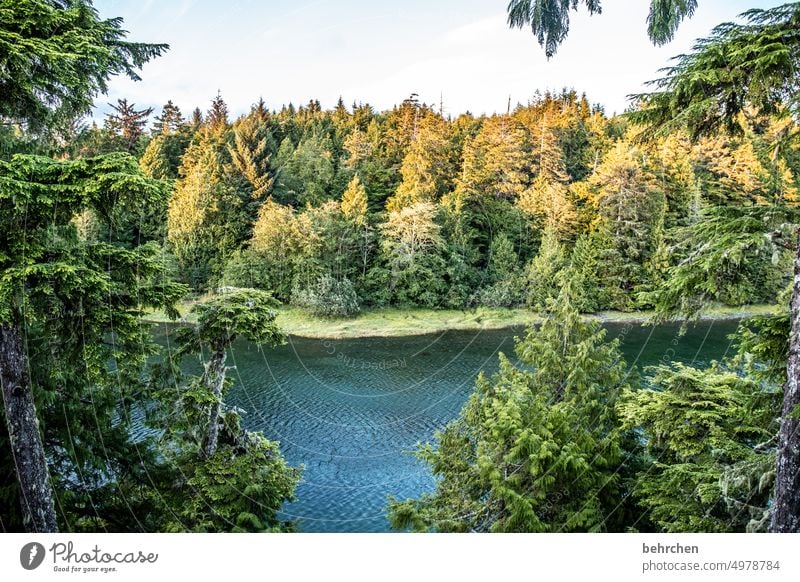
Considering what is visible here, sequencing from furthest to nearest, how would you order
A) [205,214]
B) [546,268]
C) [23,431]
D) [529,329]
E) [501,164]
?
[205,214] < [501,164] < [546,268] < [529,329] < [23,431]

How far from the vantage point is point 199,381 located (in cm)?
579

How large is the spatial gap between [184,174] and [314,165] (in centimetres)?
937

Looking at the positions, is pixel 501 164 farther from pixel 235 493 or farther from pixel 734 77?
pixel 235 493

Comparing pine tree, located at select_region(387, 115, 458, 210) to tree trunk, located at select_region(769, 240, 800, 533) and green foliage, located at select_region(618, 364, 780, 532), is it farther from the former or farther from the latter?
tree trunk, located at select_region(769, 240, 800, 533)

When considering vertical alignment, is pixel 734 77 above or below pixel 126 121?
below

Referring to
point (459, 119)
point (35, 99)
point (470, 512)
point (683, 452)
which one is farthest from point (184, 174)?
point (683, 452)

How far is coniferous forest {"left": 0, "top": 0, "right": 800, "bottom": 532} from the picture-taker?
10.3ft

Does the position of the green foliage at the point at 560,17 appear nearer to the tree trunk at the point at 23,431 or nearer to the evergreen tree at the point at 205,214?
the tree trunk at the point at 23,431

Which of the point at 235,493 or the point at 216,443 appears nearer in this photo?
the point at 235,493

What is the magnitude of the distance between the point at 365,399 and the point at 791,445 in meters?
11.1

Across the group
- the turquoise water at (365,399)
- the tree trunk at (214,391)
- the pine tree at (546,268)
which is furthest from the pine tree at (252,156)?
the tree trunk at (214,391)

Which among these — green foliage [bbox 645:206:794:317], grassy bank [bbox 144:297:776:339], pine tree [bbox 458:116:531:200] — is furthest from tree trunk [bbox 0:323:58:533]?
grassy bank [bbox 144:297:776:339]

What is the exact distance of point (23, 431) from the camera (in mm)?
3713

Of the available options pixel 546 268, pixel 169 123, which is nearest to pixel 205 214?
pixel 169 123
